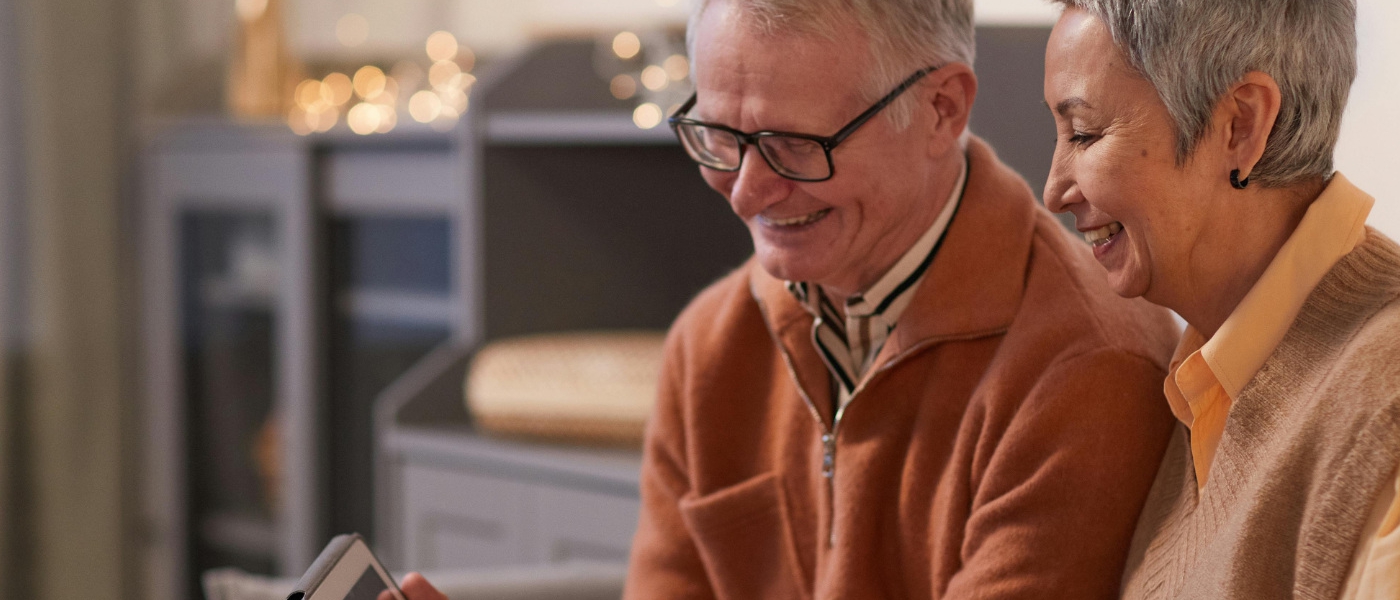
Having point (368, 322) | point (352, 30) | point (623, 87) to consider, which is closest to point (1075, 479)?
point (623, 87)

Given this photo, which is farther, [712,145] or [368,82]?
[368,82]

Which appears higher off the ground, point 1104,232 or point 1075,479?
point 1104,232

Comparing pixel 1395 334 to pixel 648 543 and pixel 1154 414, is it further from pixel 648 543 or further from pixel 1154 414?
pixel 648 543

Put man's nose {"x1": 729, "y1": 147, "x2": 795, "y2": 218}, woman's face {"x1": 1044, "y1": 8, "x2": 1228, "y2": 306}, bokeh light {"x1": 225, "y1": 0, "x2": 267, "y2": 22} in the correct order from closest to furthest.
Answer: woman's face {"x1": 1044, "y1": 8, "x2": 1228, "y2": 306} < man's nose {"x1": 729, "y1": 147, "x2": 795, "y2": 218} < bokeh light {"x1": 225, "y1": 0, "x2": 267, "y2": 22}

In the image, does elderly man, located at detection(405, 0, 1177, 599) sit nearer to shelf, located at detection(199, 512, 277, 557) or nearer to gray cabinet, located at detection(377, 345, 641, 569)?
gray cabinet, located at detection(377, 345, 641, 569)

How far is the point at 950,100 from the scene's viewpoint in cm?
106

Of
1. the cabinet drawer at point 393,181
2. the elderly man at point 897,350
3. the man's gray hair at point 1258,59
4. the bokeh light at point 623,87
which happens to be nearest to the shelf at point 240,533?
the cabinet drawer at point 393,181

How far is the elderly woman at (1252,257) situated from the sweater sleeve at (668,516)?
477 mm

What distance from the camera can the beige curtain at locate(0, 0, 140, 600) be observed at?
9.08ft

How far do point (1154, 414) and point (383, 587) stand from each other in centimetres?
63

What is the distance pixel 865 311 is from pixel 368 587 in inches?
→ 18.2

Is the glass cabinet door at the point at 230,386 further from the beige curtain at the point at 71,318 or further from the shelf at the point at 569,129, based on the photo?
the shelf at the point at 569,129

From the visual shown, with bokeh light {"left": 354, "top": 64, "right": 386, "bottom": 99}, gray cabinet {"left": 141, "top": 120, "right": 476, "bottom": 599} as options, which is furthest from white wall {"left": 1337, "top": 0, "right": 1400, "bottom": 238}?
bokeh light {"left": 354, "top": 64, "right": 386, "bottom": 99}

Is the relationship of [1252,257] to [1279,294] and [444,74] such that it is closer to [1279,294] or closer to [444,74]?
[1279,294]
